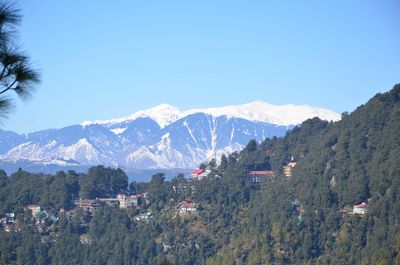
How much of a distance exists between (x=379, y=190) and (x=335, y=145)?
959 centimetres

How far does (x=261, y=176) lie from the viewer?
2154 inches

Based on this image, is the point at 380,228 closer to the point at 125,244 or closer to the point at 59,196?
the point at 125,244

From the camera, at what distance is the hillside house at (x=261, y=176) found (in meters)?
53.7

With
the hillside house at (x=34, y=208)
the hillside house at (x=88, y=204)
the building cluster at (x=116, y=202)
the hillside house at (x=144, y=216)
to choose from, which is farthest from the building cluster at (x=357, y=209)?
the hillside house at (x=34, y=208)

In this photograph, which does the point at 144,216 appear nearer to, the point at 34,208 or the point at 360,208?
the point at 34,208

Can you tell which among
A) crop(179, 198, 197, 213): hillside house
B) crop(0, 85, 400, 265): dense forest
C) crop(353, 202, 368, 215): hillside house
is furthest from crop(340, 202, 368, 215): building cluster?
crop(179, 198, 197, 213): hillside house

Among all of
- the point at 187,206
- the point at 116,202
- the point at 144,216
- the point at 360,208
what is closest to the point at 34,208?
the point at 116,202

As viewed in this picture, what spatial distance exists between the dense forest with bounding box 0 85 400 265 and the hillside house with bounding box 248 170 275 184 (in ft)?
1.52

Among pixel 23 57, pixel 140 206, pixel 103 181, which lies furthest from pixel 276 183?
pixel 23 57

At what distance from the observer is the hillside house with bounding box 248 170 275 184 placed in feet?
176

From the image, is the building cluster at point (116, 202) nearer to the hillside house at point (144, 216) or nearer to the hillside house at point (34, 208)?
the hillside house at point (144, 216)

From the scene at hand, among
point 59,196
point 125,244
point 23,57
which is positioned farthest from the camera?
point 59,196

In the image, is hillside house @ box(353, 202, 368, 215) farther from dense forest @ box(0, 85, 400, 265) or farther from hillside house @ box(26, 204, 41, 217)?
hillside house @ box(26, 204, 41, 217)

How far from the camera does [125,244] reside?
146 ft
